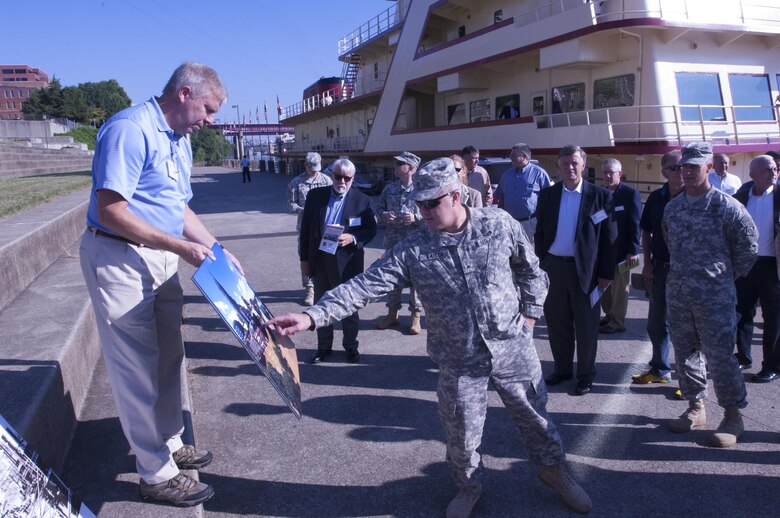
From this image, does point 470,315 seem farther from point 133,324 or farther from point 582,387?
point 582,387

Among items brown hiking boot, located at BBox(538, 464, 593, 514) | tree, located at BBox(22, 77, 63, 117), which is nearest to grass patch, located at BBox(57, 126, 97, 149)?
tree, located at BBox(22, 77, 63, 117)

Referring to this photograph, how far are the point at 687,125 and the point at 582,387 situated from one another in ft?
35.2

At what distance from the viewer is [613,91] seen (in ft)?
47.2

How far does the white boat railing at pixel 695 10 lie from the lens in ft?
41.8

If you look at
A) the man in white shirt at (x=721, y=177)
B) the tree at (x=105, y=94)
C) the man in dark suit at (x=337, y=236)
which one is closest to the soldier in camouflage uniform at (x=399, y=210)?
the man in dark suit at (x=337, y=236)

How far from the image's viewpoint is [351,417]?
4.35 meters

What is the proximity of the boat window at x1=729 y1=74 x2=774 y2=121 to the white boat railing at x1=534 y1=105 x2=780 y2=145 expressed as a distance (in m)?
0.08

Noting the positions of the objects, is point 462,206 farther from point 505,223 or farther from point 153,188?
point 153,188

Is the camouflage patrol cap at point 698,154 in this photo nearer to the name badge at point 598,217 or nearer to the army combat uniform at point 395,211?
the name badge at point 598,217

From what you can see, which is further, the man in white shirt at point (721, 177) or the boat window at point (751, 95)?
the boat window at point (751, 95)

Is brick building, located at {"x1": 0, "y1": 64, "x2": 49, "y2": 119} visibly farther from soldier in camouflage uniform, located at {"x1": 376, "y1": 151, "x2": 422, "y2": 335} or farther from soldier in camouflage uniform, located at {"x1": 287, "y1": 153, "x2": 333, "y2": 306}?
soldier in camouflage uniform, located at {"x1": 376, "y1": 151, "x2": 422, "y2": 335}

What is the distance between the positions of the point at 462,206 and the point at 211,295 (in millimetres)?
1379

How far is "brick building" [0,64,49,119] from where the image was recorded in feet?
375

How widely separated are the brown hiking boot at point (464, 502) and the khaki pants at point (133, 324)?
1.50m
